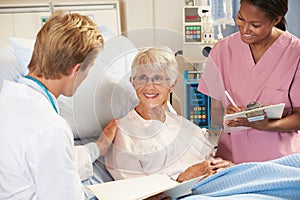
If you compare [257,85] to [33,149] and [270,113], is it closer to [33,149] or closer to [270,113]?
[270,113]

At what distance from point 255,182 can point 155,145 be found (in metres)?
0.34

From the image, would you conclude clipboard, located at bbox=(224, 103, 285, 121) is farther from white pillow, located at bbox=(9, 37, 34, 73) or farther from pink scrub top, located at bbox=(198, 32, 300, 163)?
Answer: white pillow, located at bbox=(9, 37, 34, 73)

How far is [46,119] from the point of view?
1.00m

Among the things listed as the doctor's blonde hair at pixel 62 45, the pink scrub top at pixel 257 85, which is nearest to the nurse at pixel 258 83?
the pink scrub top at pixel 257 85

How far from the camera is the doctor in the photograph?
39.0 inches

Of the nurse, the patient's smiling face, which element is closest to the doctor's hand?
the patient's smiling face

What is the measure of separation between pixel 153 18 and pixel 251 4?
5.43 feet

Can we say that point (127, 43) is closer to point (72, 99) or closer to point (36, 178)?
point (72, 99)

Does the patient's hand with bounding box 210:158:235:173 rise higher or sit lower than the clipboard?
lower

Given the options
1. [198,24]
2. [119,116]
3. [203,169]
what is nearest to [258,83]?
[203,169]

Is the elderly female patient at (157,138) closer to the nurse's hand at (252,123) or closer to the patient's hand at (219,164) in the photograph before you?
the patient's hand at (219,164)

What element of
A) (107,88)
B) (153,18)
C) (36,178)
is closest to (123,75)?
(107,88)

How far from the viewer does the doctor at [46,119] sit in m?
0.99

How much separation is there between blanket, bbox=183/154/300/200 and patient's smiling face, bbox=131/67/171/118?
0.30 metres
